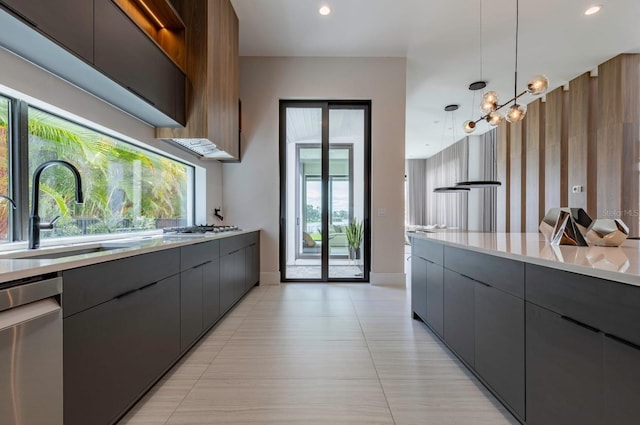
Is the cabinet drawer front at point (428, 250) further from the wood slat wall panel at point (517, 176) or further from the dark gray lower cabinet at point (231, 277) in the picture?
the wood slat wall panel at point (517, 176)

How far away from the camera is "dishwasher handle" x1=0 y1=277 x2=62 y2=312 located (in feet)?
2.61

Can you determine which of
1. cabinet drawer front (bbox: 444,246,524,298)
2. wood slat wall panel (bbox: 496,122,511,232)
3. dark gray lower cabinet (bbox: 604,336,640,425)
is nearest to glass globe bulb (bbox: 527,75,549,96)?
cabinet drawer front (bbox: 444,246,524,298)

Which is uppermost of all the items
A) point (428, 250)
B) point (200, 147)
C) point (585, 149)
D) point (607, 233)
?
point (585, 149)

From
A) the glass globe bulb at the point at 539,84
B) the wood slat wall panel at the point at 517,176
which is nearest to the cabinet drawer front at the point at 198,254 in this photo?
the glass globe bulb at the point at 539,84

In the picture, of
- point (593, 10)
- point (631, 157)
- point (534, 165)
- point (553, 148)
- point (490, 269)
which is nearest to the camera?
point (490, 269)

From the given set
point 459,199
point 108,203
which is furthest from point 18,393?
point 459,199

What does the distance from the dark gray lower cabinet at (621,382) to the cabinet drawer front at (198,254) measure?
214cm

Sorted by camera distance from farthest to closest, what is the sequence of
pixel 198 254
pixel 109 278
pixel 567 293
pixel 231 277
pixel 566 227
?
pixel 231 277
pixel 198 254
pixel 566 227
pixel 109 278
pixel 567 293

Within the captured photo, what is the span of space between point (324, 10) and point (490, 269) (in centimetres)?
330

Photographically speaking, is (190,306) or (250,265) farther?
(250,265)

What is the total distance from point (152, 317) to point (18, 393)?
28.0 inches

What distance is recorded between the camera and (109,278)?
3.99 feet

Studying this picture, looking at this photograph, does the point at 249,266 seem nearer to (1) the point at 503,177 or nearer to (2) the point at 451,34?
(2) the point at 451,34

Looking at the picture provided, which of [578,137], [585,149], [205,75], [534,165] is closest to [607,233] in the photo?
[205,75]
